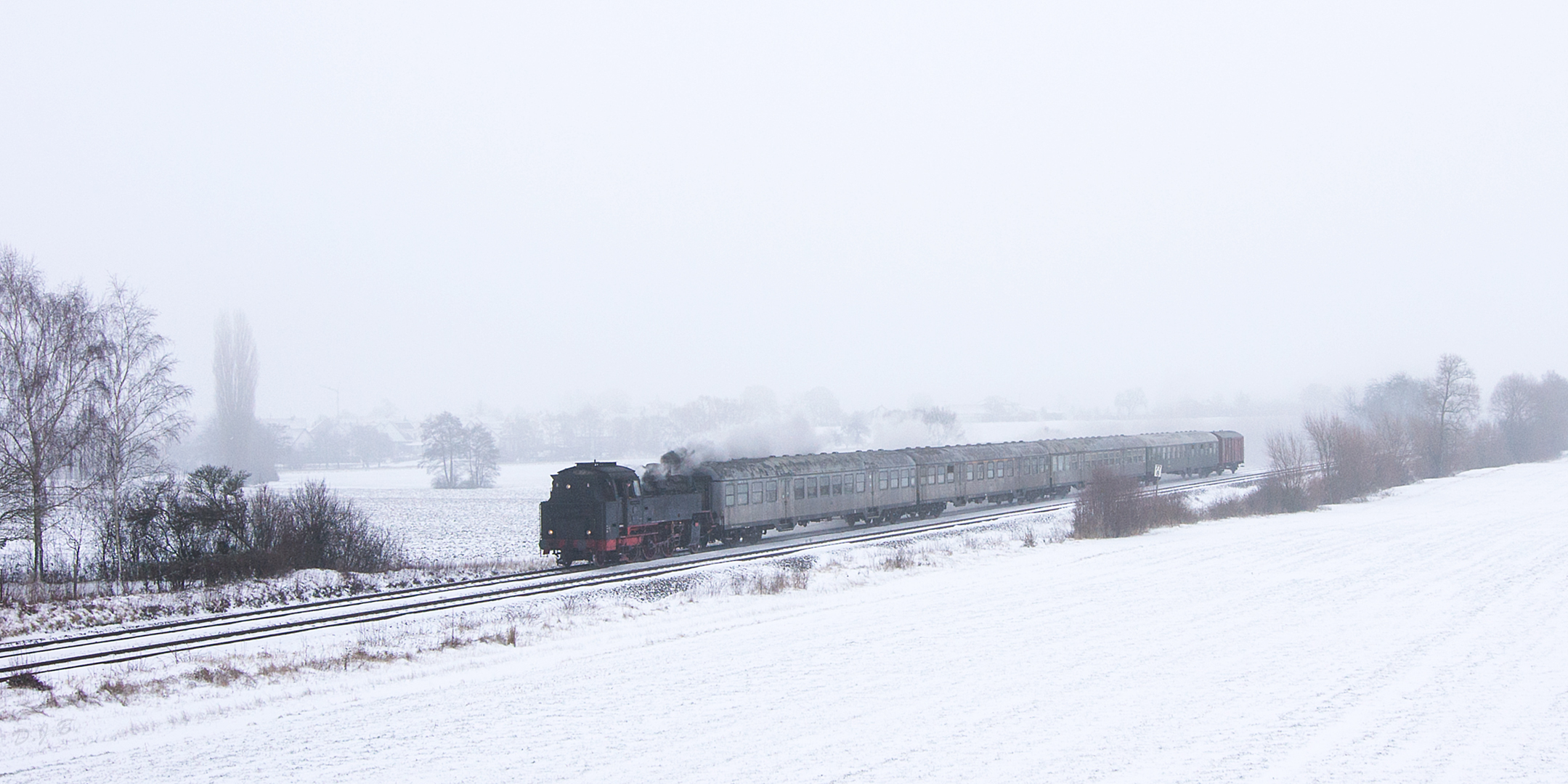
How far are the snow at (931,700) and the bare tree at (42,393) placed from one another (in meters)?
14.3

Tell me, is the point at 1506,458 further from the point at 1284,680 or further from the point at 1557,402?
the point at 1284,680

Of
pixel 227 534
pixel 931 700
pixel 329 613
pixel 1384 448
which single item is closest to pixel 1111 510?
pixel 931 700

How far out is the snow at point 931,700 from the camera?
997 cm

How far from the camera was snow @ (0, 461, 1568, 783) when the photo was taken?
997cm

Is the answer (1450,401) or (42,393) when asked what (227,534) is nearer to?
(42,393)

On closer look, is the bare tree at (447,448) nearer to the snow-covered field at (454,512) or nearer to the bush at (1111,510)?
the snow-covered field at (454,512)

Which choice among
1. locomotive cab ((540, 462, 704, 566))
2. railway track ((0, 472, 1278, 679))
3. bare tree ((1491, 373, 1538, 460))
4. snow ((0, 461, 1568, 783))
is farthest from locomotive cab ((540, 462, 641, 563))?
bare tree ((1491, 373, 1538, 460))

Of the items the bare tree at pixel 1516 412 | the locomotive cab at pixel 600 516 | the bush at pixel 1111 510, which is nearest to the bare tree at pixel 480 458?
the locomotive cab at pixel 600 516

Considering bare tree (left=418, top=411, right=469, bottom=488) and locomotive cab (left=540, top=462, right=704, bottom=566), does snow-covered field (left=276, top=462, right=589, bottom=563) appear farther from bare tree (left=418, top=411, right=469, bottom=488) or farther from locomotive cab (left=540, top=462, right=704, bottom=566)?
locomotive cab (left=540, top=462, right=704, bottom=566)

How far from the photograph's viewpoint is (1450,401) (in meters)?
80.2

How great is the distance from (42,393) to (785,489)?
880 inches

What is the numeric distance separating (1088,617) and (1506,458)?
89.8 m

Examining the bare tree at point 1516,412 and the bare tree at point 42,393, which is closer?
the bare tree at point 42,393

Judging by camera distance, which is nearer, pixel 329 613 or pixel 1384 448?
pixel 329 613
